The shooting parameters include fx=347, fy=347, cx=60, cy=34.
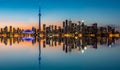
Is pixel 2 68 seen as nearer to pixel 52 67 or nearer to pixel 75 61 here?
pixel 52 67

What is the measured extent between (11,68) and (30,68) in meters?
1.42

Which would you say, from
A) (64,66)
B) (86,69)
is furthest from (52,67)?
(86,69)

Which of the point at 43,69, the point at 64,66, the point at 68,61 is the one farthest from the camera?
the point at 68,61

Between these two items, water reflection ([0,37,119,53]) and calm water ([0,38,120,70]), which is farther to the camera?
water reflection ([0,37,119,53])

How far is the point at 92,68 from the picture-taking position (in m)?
25.0

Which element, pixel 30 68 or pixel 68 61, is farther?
pixel 68 61

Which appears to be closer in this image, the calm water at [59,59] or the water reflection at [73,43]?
the calm water at [59,59]

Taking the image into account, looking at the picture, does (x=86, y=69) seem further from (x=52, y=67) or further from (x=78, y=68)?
(x=52, y=67)

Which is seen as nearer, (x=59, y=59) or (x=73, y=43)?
(x=59, y=59)

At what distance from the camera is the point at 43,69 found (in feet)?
80.9

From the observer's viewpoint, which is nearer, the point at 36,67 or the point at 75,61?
the point at 36,67

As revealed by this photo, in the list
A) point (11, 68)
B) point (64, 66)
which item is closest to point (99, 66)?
point (64, 66)

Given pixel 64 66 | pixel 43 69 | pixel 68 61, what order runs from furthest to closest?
1. pixel 68 61
2. pixel 64 66
3. pixel 43 69

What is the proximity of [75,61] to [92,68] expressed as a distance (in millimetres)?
5176
